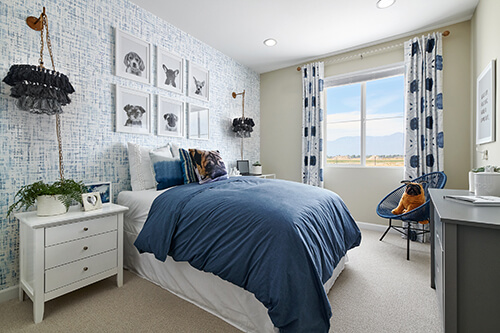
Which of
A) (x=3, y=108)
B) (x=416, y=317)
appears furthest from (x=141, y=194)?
(x=416, y=317)

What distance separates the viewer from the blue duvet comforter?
1198 mm

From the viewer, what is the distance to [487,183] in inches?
60.8

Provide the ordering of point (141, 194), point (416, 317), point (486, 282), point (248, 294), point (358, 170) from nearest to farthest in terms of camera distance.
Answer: point (486, 282) < point (248, 294) < point (416, 317) < point (141, 194) < point (358, 170)

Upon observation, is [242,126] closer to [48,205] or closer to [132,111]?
[132,111]

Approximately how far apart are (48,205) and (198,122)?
6.79 feet

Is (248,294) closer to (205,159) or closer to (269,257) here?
(269,257)

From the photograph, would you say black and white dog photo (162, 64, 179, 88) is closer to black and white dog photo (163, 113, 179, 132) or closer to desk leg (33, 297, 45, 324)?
black and white dog photo (163, 113, 179, 132)

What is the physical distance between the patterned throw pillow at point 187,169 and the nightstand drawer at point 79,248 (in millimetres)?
805

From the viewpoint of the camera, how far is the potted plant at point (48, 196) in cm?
168

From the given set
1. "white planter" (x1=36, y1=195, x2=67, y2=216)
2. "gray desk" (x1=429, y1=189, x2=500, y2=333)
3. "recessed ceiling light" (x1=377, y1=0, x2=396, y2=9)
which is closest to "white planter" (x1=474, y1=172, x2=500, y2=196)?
"gray desk" (x1=429, y1=189, x2=500, y2=333)

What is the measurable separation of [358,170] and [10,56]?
13.5ft

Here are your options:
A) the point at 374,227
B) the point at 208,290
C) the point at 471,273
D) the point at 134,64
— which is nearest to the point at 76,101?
the point at 134,64

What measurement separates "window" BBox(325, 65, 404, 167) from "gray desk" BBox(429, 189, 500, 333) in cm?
271

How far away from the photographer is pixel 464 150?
2.97 meters
